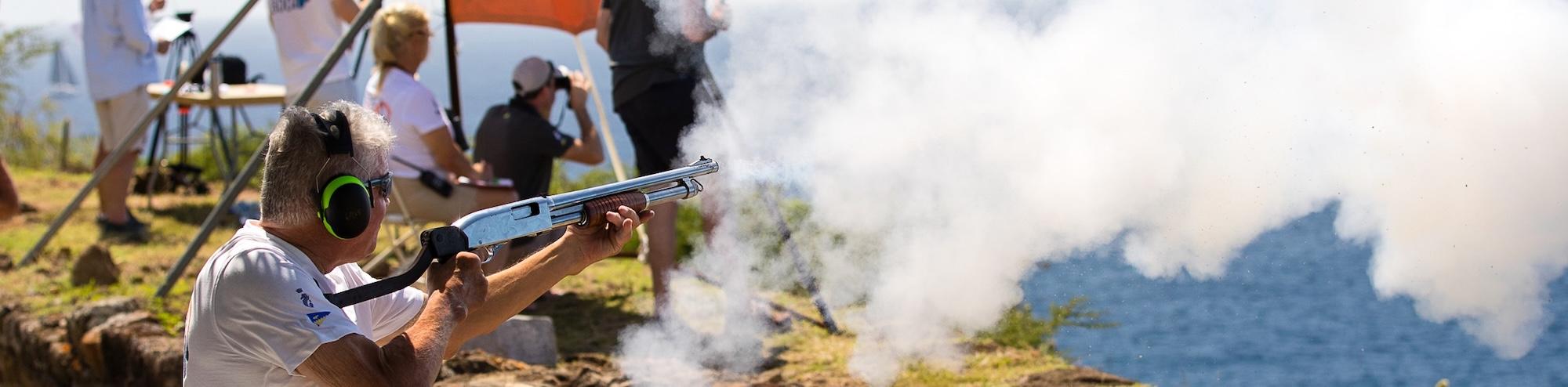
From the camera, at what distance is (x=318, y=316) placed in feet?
8.09

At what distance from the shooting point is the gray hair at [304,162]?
Result: 2.51 metres

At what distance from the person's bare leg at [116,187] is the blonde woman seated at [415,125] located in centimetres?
287

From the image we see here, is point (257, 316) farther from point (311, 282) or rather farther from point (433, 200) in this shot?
A: point (433, 200)

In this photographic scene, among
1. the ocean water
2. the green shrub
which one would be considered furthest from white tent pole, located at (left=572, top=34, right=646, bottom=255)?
the ocean water

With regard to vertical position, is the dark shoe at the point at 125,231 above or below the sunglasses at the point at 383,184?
above

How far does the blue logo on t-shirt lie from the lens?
246 cm

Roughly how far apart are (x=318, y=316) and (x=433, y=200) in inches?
146

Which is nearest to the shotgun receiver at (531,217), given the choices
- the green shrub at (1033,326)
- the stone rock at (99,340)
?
the green shrub at (1033,326)

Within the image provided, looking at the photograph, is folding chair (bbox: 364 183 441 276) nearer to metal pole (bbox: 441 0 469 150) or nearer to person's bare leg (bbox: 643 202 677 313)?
metal pole (bbox: 441 0 469 150)

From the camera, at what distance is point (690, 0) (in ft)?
17.0

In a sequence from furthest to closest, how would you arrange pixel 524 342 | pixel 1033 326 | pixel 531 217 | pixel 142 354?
pixel 1033 326 → pixel 142 354 → pixel 524 342 → pixel 531 217

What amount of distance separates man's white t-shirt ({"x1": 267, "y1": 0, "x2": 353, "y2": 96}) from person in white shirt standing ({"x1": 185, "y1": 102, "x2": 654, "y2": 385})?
4.87 metres

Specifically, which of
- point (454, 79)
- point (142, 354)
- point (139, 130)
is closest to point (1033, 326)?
point (454, 79)

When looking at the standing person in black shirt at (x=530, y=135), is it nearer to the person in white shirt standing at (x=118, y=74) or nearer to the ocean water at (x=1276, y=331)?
the ocean water at (x=1276, y=331)
